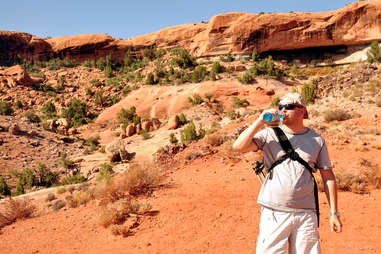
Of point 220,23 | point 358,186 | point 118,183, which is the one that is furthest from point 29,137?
point 220,23

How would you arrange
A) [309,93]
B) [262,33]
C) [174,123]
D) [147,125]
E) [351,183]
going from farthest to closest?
[262,33], [147,125], [174,123], [309,93], [351,183]

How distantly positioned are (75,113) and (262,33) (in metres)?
23.2

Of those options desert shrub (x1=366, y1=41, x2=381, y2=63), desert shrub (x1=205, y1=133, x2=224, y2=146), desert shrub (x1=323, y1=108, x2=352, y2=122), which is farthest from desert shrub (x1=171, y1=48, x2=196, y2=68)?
desert shrub (x1=323, y1=108, x2=352, y2=122)

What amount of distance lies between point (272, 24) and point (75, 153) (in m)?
26.5

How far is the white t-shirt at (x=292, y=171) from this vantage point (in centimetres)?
188

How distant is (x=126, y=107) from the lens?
984 inches

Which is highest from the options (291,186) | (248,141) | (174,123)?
(248,141)

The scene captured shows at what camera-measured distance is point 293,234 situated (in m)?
1.88

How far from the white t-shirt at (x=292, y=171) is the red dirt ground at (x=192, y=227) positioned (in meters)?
2.07

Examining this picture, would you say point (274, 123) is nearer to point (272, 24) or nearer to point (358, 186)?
point (358, 186)

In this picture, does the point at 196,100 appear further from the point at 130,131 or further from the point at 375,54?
the point at 375,54

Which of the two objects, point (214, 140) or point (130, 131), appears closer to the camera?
point (214, 140)

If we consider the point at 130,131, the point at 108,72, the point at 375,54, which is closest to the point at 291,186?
the point at 130,131

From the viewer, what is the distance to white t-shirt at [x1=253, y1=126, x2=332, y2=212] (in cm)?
188
